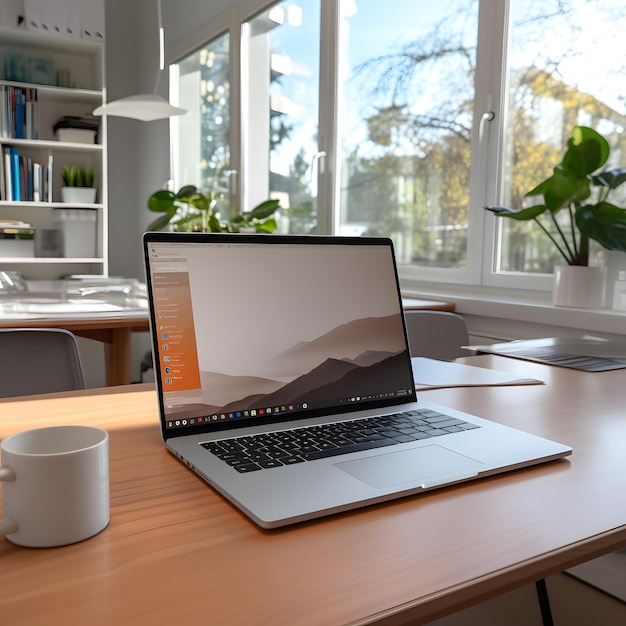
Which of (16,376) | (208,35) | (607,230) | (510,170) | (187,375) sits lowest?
(16,376)

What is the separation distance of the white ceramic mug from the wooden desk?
146cm

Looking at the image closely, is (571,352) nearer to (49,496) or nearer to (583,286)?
(583,286)

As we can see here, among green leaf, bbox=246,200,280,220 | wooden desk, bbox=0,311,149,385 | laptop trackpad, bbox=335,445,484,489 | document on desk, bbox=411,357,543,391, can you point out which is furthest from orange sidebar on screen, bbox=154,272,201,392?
green leaf, bbox=246,200,280,220

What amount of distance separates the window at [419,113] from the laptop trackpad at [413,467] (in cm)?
170

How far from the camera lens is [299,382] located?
2.81 feet

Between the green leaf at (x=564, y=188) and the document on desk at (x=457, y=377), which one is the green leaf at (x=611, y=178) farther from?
the document on desk at (x=457, y=377)

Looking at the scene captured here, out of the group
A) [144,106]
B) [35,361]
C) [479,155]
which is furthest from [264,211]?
[35,361]

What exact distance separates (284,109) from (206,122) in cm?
95

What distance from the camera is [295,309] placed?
34.9 inches

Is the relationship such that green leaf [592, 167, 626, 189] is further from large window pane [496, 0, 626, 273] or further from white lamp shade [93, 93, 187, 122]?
white lamp shade [93, 93, 187, 122]

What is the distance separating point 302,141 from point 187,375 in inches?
119

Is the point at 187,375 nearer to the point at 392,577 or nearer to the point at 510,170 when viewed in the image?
the point at 392,577

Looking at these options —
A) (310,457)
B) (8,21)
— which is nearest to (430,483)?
(310,457)

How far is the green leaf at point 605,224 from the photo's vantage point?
1.73 metres
